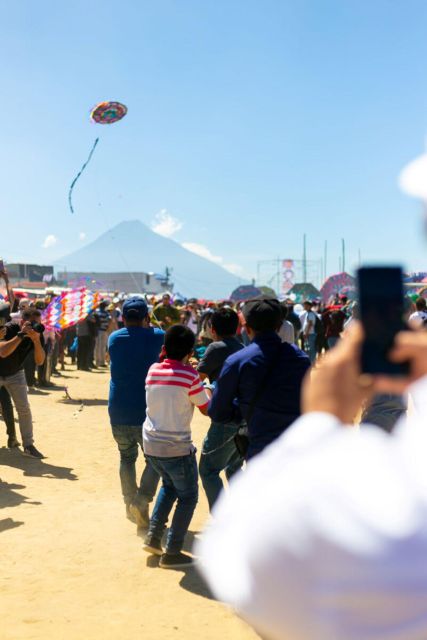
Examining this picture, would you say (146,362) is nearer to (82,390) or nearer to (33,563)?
(33,563)

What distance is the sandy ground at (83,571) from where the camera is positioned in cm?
451

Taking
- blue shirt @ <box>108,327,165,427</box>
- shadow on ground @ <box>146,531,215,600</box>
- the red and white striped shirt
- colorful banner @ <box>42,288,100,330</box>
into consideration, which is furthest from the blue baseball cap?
colorful banner @ <box>42,288,100,330</box>

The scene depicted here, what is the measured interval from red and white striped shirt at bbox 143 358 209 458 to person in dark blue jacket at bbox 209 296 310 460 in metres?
1.06

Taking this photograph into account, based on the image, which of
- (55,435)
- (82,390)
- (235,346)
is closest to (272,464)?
(235,346)

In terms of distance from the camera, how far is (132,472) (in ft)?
21.0

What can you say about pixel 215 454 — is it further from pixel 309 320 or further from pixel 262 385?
pixel 309 320

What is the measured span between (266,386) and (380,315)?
9.74ft

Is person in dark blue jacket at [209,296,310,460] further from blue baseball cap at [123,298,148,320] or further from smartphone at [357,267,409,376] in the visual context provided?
smartphone at [357,267,409,376]

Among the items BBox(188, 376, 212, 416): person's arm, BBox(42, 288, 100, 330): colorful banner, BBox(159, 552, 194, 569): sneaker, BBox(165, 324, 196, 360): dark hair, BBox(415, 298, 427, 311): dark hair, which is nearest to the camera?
BBox(188, 376, 212, 416): person's arm

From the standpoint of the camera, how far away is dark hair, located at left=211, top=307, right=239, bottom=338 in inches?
224

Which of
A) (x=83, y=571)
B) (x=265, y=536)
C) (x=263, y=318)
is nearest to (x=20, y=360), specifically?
(x=83, y=571)

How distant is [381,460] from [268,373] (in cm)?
297

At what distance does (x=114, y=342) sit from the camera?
245 inches

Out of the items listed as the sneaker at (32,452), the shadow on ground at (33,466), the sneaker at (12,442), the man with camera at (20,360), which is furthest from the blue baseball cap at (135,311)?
the sneaker at (12,442)
